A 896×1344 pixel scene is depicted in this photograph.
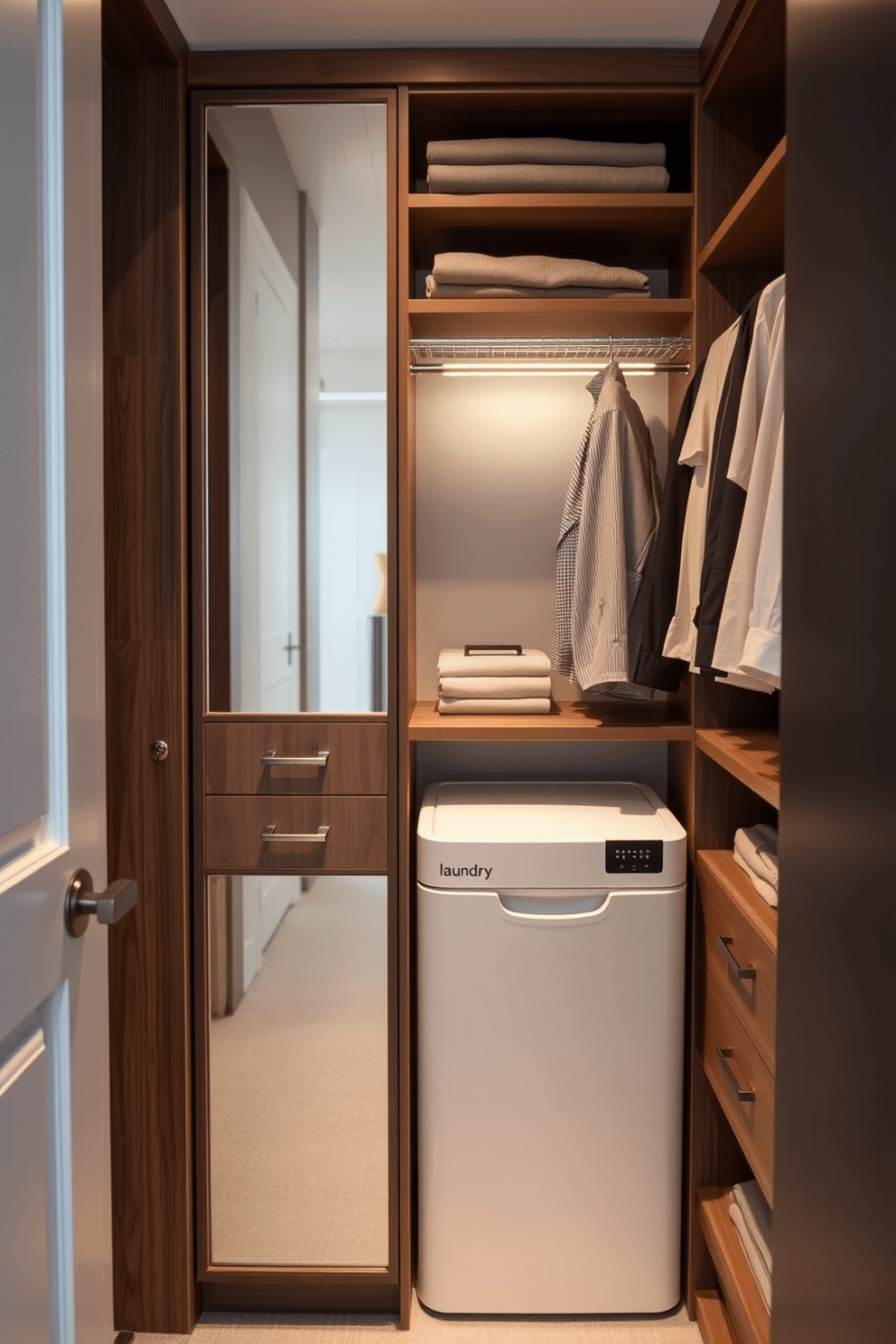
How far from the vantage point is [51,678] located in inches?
41.4

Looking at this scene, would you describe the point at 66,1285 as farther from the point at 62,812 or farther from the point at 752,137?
the point at 752,137

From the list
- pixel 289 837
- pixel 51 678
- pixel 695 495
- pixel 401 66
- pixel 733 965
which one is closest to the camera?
pixel 51 678

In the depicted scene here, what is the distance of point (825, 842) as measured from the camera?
86cm

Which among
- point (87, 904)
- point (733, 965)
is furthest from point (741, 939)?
point (87, 904)

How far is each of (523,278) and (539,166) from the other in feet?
0.68

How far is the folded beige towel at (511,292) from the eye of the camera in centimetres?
209

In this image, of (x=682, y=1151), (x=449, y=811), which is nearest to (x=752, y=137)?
(x=449, y=811)

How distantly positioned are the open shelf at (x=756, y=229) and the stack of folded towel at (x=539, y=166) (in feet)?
0.72

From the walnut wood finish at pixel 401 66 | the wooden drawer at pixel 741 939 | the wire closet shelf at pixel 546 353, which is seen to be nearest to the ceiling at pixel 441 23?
the walnut wood finish at pixel 401 66

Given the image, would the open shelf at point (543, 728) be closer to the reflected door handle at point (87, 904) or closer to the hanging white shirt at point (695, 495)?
the hanging white shirt at point (695, 495)

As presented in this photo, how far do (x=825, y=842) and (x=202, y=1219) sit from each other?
1.74 meters

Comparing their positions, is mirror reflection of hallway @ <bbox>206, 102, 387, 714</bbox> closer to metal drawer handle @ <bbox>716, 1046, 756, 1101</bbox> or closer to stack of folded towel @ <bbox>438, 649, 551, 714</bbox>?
stack of folded towel @ <bbox>438, 649, 551, 714</bbox>

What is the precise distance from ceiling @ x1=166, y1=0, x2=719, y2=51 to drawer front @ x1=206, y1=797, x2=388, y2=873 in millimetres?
1405

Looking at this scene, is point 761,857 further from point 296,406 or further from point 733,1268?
point 296,406
